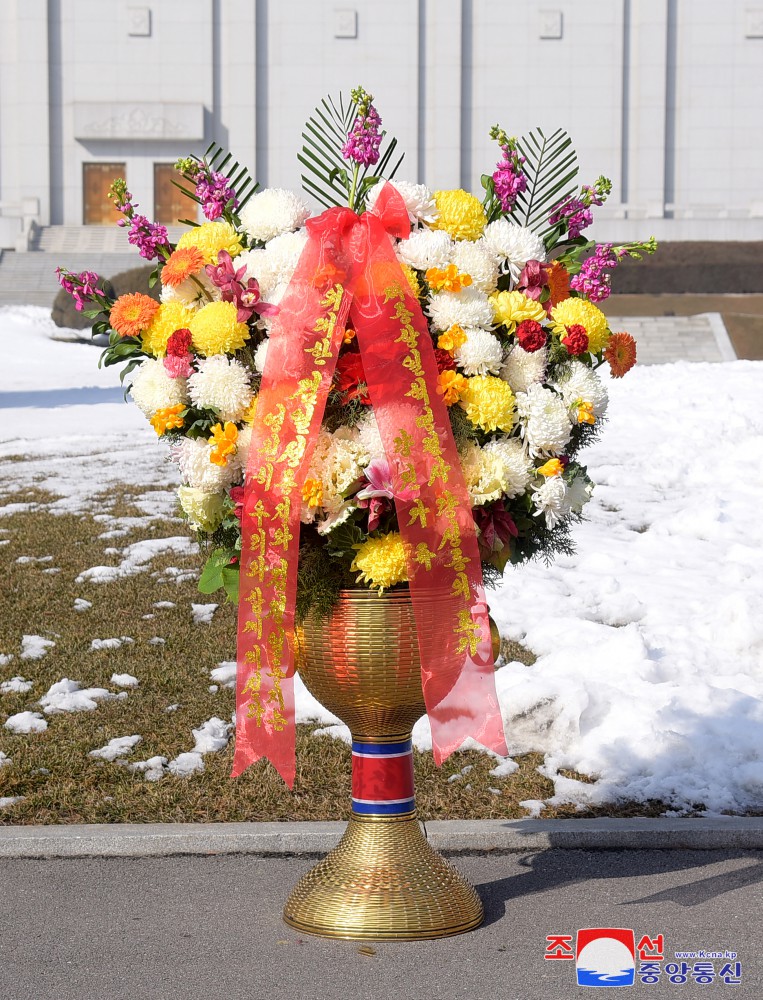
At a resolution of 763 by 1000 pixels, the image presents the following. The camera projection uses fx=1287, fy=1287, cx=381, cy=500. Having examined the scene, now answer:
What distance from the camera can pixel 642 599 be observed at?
7781 millimetres

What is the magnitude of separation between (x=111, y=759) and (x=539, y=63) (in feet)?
117

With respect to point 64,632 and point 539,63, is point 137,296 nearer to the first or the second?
point 64,632

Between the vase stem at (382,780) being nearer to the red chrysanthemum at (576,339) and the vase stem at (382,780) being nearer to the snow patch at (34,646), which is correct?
the red chrysanthemum at (576,339)

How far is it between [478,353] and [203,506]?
983 mm

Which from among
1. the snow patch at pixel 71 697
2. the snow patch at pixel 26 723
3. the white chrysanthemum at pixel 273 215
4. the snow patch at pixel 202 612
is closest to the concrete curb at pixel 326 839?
the snow patch at pixel 26 723

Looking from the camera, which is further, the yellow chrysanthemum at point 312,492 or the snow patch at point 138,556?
the snow patch at point 138,556

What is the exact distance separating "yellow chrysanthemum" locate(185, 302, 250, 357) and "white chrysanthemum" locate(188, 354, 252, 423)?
1.4 inches

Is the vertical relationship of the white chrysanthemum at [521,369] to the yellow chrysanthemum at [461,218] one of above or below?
below

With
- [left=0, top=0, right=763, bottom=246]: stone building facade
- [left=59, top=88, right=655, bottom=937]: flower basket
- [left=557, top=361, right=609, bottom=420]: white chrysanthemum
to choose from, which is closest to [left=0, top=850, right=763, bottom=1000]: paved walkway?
[left=59, top=88, right=655, bottom=937]: flower basket

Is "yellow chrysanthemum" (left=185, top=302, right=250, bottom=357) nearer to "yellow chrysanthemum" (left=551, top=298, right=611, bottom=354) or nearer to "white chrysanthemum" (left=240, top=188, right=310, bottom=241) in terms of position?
"white chrysanthemum" (left=240, top=188, right=310, bottom=241)

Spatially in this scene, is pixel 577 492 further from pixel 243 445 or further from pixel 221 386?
pixel 221 386

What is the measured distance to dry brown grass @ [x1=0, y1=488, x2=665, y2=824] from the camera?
5.24 m

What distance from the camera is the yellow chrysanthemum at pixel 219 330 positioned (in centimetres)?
388

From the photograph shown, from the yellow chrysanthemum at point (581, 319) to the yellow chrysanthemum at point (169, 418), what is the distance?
1202 mm
